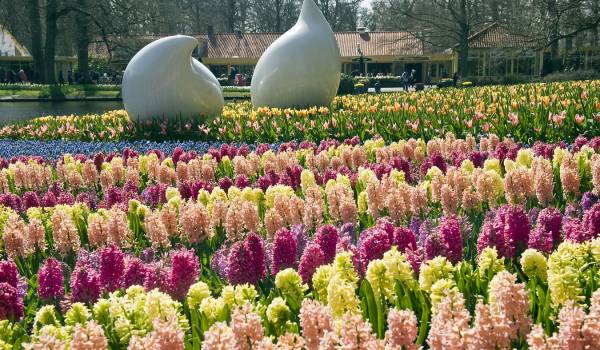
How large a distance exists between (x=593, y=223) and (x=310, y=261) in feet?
4.37

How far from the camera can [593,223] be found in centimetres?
329

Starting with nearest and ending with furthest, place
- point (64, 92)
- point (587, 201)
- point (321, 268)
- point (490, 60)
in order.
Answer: point (321, 268)
point (587, 201)
point (64, 92)
point (490, 60)

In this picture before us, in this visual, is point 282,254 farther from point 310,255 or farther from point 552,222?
point 552,222

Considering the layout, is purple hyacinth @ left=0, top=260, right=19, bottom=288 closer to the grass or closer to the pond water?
the pond water

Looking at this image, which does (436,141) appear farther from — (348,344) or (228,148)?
(348,344)

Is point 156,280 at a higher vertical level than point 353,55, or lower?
lower

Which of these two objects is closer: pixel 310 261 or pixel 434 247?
pixel 310 261

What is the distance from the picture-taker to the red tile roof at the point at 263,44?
5616 centimetres

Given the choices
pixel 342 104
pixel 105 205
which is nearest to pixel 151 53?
pixel 342 104

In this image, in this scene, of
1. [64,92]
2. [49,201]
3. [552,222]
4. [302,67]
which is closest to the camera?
[552,222]

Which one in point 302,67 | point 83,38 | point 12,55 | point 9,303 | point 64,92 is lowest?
point 9,303

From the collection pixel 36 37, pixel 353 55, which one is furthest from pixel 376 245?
pixel 353 55

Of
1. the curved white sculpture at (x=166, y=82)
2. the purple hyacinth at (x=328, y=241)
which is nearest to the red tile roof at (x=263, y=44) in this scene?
the curved white sculpture at (x=166, y=82)

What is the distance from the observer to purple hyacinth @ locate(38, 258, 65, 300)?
10.4ft
